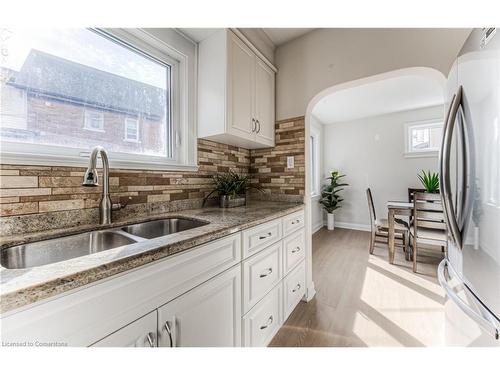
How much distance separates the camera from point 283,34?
195cm

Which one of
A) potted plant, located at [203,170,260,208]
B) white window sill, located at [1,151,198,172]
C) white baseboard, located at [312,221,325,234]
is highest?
white window sill, located at [1,151,198,172]

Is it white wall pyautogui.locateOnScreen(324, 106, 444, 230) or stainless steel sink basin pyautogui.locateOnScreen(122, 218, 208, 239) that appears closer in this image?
stainless steel sink basin pyautogui.locateOnScreen(122, 218, 208, 239)

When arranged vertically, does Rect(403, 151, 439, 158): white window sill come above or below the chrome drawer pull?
above

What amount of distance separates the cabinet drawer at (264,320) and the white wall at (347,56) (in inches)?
64.3

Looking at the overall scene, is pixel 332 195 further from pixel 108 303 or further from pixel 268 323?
pixel 108 303

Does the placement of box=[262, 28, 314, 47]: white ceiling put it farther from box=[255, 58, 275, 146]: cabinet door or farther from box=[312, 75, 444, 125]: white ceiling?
box=[312, 75, 444, 125]: white ceiling

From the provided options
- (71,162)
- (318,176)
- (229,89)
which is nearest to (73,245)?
(71,162)

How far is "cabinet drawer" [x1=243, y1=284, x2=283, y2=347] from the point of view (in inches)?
45.1

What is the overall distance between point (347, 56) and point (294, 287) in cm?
202

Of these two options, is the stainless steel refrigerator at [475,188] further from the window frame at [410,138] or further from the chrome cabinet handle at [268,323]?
the window frame at [410,138]

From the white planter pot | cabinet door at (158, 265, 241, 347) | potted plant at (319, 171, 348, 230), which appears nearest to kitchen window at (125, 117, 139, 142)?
cabinet door at (158, 265, 241, 347)

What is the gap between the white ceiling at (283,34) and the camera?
74.8 inches

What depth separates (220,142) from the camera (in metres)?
1.93

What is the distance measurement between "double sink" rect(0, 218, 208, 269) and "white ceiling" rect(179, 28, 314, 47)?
4.73 feet
